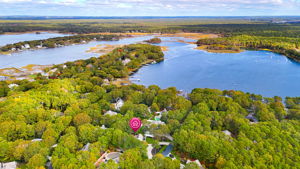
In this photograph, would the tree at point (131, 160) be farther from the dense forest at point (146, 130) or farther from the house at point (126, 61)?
the house at point (126, 61)

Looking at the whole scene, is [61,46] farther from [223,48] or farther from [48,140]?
[48,140]

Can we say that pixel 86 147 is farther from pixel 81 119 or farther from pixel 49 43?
pixel 49 43

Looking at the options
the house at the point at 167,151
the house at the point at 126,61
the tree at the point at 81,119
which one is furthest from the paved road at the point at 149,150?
the house at the point at 126,61

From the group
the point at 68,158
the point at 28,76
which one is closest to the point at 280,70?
the point at 68,158

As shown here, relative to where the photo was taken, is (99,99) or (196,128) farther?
(99,99)

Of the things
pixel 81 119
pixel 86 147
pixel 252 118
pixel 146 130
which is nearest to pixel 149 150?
pixel 146 130
